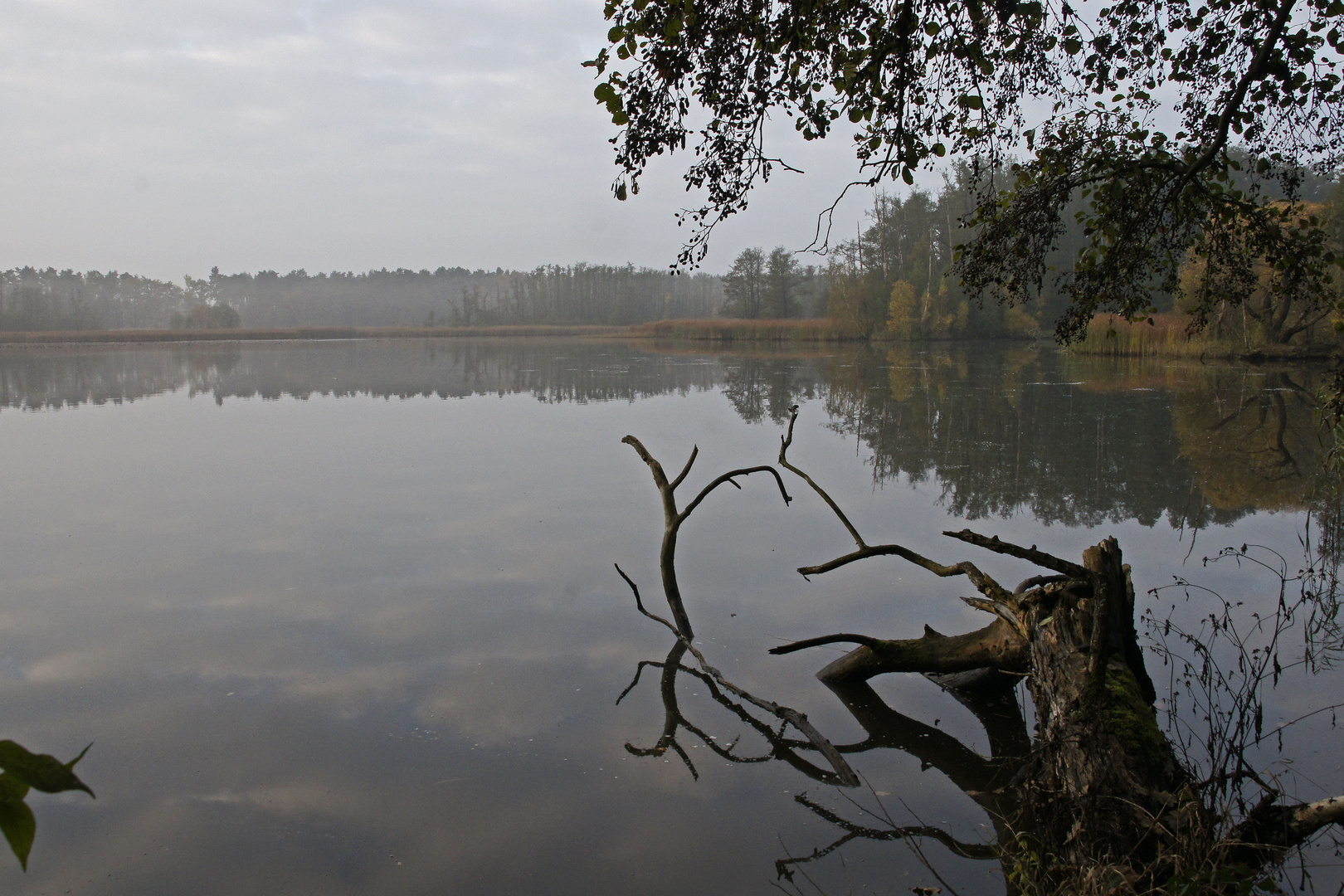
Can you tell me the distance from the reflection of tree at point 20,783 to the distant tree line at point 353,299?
87.7m

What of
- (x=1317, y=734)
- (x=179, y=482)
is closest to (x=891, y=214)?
(x=179, y=482)

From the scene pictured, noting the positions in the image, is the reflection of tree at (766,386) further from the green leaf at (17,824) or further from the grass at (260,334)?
the grass at (260,334)

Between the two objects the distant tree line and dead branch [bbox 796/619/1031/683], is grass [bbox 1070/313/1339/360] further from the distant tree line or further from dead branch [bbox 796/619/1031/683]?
the distant tree line

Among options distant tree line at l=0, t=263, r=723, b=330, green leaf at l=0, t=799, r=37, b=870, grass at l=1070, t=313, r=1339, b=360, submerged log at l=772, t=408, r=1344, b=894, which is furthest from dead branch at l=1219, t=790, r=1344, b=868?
distant tree line at l=0, t=263, r=723, b=330

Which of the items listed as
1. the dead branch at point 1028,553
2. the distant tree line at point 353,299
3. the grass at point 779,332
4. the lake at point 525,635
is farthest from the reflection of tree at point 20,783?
the distant tree line at point 353,299

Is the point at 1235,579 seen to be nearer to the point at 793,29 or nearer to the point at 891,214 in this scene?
the point at 793,29

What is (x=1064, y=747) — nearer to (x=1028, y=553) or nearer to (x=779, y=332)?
(x=1028, y=553)

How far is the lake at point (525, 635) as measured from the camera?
3.13 meters

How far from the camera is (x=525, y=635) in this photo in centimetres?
501

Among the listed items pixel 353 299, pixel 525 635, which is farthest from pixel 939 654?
pixel 353 299

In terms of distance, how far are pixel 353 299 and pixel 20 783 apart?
138363mm

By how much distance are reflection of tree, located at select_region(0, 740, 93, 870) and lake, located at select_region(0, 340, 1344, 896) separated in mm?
2473

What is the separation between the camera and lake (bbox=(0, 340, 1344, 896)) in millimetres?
3131

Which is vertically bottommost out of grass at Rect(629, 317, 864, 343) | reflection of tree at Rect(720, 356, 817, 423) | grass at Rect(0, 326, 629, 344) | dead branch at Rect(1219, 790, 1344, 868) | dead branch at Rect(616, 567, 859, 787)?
dead branch at Rect(616, 567, 859, 787)
